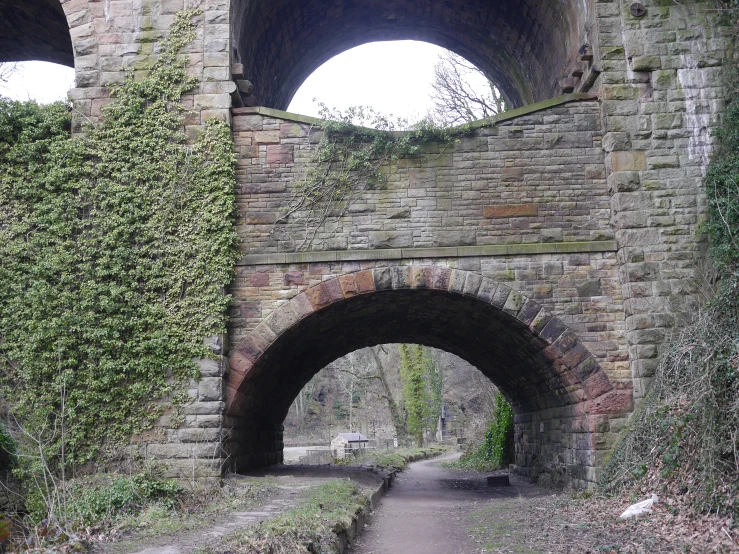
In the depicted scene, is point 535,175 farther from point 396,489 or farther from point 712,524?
point 396,489

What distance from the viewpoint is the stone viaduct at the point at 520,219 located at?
32.3 ft

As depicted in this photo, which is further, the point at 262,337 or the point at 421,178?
the point at 421,178

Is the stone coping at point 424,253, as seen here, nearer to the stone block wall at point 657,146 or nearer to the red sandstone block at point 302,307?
the red sandstone block at point 302,307

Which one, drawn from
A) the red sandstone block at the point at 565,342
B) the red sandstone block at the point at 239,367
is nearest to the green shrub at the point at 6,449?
the red sandstone block at the point at 239,367

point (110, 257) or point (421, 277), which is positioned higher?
point (110, 257)

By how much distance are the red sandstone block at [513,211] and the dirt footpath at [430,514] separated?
14.6 ft

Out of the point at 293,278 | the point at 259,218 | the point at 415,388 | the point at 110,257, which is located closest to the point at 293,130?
the point at 259,218

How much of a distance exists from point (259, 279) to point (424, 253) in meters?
2.51

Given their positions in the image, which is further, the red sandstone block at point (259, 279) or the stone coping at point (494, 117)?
the stone coping at point (494, 117)

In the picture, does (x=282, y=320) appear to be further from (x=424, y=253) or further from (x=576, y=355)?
(x=576, y=355)

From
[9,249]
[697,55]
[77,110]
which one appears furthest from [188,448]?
[697,55]

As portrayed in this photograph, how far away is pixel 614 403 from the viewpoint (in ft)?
31.9

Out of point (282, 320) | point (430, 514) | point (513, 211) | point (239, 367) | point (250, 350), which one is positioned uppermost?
point (513, 211)

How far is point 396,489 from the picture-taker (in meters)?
14.2
